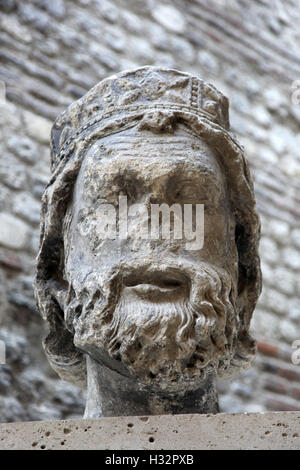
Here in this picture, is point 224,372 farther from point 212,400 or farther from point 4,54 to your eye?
point 4,54

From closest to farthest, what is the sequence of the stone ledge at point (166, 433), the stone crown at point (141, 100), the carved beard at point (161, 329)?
the stone ledge at point (166, 433) < the carved beard at point (161, 329) < the stone crown at point (141, 100)

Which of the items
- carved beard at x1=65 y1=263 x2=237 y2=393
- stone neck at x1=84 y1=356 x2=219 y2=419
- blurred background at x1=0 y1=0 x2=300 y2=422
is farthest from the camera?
blurred background at x1=0 y1=0 x2=300 y2=422

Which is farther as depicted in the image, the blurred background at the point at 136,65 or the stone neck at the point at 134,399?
the blurred background at the point at 136,65

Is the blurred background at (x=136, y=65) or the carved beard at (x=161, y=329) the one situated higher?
the blurred background at (x=136, y=65)

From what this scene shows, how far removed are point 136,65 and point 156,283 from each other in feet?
8.88

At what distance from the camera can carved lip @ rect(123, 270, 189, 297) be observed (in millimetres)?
1817

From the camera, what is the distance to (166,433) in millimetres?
1663

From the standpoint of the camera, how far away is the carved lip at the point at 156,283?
1.82 metres

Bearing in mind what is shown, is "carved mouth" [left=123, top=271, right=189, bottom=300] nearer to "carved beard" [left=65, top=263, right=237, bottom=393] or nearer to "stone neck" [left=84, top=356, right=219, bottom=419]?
"carved beard" [left=65, top=263, right=237, bottom=393]

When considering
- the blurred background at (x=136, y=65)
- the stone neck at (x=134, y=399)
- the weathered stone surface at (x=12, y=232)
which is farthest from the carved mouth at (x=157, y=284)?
the weathered stone surface at (x=12, y=232)

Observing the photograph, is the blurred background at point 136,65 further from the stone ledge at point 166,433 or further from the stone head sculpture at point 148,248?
the stone ledge at point 166,433

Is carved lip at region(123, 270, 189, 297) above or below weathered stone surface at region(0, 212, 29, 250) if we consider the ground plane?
below

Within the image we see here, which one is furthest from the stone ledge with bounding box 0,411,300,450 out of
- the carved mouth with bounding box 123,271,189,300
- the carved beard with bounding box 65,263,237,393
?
the carved mouth with bounding box 123,271,189,300

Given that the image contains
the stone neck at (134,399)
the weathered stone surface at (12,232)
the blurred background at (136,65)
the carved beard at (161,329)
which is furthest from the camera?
the weathered stone surface at (12,232)
